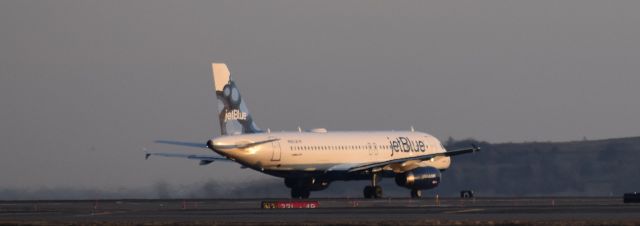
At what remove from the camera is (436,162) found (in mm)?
94438

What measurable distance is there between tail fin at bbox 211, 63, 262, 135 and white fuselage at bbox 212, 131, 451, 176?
6.56 ft

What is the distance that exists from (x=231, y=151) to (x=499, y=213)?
90.8 feet

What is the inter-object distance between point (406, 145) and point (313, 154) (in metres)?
8.29

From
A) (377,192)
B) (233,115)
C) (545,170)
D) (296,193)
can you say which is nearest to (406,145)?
(377,192)

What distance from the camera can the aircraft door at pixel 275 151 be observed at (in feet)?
278

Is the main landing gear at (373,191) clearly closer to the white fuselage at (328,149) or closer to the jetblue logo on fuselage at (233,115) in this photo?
the white fuselage at (328,149)

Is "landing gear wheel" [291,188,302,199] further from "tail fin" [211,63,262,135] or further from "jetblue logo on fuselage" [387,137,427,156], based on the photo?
"jetblue logo on fuselage" [387,137,427,156]

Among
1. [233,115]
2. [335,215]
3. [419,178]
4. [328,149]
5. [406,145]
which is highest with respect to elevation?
[233,115]

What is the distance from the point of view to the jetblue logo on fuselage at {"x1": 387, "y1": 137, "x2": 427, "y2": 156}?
9225cm

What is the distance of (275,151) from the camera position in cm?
8488

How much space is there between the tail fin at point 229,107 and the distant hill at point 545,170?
32.3 meters

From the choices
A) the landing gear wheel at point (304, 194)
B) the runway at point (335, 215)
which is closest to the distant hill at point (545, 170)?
the landing gear wheel at point (304, 194)

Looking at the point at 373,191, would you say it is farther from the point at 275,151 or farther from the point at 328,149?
the point at 275,151

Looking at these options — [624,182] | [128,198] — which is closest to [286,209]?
[128,198]
